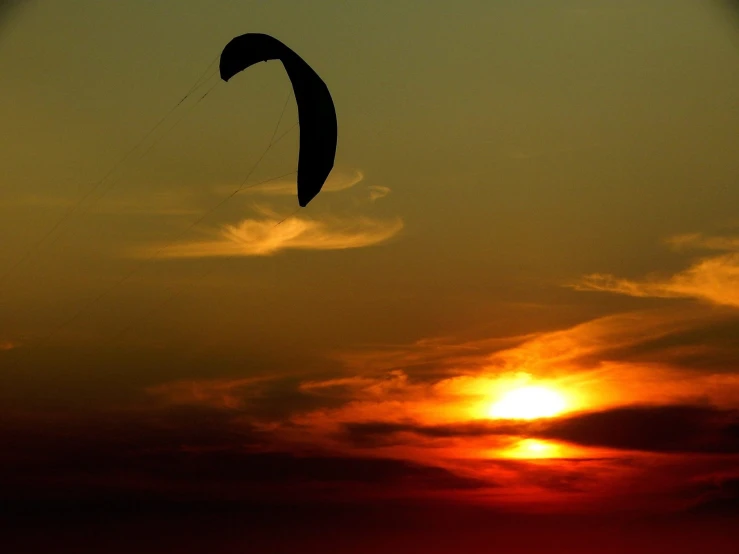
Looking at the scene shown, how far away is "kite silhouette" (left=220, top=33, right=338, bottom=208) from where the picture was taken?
1939 cm

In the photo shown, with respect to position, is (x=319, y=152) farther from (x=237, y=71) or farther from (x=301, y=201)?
(x=237, y=71)

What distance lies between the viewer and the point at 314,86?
19.6m

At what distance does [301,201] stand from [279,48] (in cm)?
481

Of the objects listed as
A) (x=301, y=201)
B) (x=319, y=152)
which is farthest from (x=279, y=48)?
(x=301, y=201)

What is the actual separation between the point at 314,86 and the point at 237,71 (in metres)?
2.31

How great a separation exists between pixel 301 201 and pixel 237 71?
14.8 ft

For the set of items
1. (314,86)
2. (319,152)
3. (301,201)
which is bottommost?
(301,201)

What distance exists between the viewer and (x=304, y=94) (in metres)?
19.6

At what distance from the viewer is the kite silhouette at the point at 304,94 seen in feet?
63.6

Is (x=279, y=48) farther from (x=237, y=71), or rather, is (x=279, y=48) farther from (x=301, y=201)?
(x=301, y=201)

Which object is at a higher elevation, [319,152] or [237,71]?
[237,71]

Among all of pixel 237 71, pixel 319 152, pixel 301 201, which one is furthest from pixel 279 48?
pixel 301 201

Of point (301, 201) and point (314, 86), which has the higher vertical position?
point (314, 86)

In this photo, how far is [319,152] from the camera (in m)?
19.4
